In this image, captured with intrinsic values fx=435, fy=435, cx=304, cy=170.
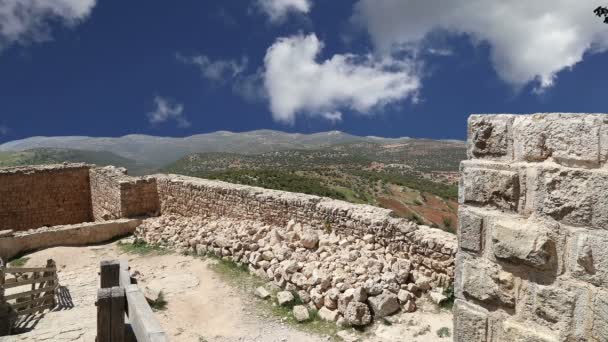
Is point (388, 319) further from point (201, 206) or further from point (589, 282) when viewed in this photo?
point (201, 206)

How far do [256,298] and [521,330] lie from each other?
21.0 feet

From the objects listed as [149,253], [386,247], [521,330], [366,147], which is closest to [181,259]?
[149,253]

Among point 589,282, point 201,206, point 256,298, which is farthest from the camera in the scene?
point 201,206

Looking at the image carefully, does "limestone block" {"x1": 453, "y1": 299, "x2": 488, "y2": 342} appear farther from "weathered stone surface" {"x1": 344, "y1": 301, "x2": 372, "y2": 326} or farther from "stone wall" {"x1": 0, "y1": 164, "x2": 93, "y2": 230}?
"stone wall" {"x1": 0, "y1": 164, "x2": 93, "y2": 230}

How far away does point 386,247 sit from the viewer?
8.18 meters

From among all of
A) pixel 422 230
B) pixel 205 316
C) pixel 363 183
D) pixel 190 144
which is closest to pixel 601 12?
pixel 422 230

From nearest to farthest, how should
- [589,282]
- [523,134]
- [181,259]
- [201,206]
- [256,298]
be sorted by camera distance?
[589,282], [523,134], [256,298], [181,259], [201,206]

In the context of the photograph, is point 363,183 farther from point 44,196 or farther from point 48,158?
point 48,158

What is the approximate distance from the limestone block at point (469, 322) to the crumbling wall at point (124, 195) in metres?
12.2

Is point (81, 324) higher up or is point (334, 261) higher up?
point (334, 261)

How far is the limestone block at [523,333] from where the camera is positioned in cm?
196

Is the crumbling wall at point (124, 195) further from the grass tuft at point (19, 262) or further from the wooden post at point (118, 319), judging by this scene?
the wooden post at point (118, 319)

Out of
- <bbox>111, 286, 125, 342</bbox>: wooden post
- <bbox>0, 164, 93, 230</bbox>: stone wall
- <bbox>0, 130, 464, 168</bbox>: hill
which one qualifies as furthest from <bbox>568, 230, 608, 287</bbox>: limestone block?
<bbox>0, 130, 464, 168</bbox>: hill

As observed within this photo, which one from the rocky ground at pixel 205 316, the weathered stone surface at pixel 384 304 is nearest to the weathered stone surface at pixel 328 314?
the rocky ground at pixel 205 316
